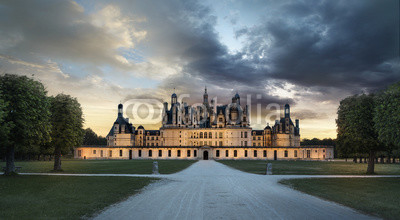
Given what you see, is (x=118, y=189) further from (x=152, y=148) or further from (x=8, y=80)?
(x=152, y=148)

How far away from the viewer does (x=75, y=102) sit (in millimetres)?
40938

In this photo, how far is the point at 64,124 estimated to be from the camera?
38500 millimetres

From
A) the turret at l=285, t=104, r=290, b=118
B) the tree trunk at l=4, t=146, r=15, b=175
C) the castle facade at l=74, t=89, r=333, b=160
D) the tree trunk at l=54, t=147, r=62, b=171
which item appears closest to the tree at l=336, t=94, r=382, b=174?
the tree trunk at l=54, t=147, r=62, b=171

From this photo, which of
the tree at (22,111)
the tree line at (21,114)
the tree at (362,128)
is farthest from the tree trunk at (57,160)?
the tree at (362,128)

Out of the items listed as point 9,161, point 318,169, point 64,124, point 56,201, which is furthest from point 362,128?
point 9,161

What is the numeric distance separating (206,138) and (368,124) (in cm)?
8730

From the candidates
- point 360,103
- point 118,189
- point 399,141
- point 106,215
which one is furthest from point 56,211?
point 360,103

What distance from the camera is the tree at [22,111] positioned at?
27125 millimetres

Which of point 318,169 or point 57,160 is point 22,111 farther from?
point 318,169

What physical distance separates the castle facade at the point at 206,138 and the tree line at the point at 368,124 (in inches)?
2896

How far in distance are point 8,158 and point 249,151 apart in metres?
92.2

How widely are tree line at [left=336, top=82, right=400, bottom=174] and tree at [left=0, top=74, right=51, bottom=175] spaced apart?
106 feet

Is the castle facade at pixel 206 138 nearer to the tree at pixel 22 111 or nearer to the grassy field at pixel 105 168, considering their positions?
the grassy field at pixel 105 168

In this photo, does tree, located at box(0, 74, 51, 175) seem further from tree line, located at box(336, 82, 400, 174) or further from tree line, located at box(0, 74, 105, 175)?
tree line, located at box(336, 82, 400, 174)
